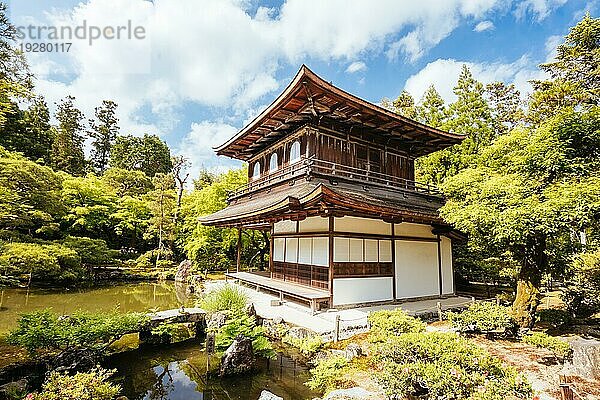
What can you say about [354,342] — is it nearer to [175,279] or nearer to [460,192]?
[460,192]

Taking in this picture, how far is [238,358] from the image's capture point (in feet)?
21.6

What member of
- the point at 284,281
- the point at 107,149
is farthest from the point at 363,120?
the point at 107,149

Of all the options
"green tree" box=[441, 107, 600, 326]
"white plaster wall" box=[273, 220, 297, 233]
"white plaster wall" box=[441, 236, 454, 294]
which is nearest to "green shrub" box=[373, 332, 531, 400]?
"green tree" box=[441, 107, 600, 326]

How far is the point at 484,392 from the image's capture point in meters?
3.72

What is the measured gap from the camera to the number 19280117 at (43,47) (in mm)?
7418

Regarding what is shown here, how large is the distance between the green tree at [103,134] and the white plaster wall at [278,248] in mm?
43596

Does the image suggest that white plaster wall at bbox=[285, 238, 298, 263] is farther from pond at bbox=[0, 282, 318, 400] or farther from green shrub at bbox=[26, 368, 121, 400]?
green shrub at bbox=[26, 368, 121, 400]

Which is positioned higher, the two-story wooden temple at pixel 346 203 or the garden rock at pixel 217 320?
the two-story wooden temple at pixel 346 203

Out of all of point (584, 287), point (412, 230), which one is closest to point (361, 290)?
point (412, 230)

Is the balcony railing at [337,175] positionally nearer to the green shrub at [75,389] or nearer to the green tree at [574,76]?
the green shrub at [75,389]

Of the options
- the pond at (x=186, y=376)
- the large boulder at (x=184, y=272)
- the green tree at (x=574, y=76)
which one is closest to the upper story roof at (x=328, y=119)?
the pond at (x=186, y=376)

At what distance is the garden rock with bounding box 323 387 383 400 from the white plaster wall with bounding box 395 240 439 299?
21.4 feet

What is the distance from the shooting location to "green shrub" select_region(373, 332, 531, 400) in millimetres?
3918

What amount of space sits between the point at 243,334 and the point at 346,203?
4.00m
